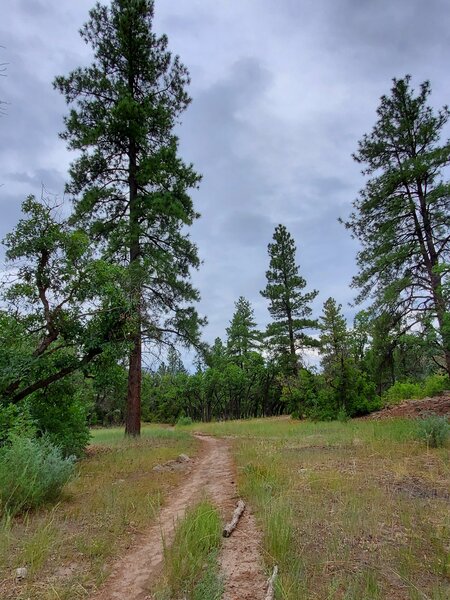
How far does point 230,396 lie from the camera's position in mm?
47719

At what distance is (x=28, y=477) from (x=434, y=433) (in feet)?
28.1

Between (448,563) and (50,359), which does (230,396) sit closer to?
(50,359)

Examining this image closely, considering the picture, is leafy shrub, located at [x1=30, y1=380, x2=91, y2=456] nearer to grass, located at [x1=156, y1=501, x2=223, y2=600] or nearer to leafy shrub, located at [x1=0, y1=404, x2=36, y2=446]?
leafy shrub, located at [x1=0, y1=404, x2=36, y2=446]

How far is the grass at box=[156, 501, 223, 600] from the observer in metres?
2.75

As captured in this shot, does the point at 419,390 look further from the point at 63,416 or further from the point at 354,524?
the point at 354,524

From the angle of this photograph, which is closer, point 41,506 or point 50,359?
point 41,506

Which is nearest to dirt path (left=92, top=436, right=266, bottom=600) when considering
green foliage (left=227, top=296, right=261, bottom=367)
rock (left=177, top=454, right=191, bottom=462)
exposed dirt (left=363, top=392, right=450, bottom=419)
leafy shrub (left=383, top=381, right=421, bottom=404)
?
rock (left=177, top=454, right=191, bottom=462)

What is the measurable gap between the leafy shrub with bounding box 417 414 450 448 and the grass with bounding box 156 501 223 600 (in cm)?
671

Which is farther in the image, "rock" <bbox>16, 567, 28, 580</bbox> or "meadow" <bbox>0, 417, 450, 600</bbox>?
"rock" <bbox>16, 567, 28, 580</bbox>

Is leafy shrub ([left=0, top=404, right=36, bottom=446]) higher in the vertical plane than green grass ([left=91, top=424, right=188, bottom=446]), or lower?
higher

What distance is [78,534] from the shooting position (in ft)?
13.0

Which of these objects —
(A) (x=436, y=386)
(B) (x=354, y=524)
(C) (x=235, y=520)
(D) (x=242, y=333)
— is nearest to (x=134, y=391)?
(C) (x=235, y=520)

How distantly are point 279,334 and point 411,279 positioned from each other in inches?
751

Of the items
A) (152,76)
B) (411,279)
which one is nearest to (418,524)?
(411,279)
